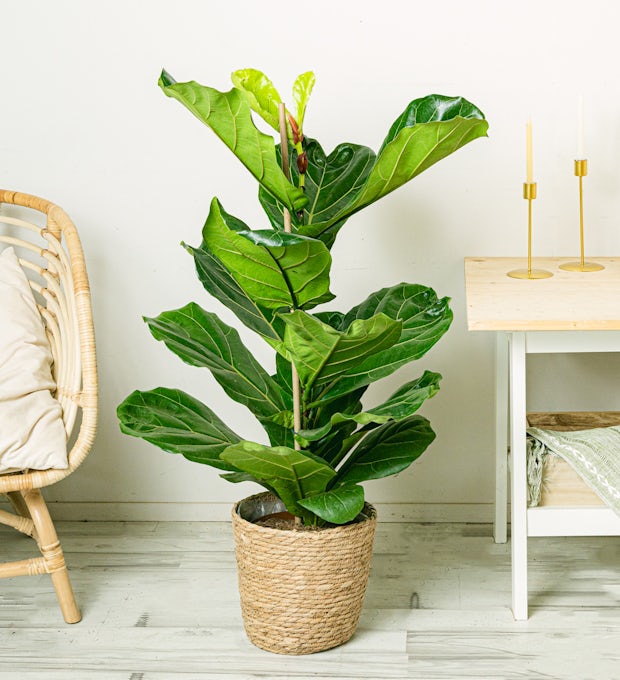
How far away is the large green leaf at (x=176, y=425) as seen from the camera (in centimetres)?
167

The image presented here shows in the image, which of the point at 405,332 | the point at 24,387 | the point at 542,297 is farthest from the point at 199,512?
the point at 542,297

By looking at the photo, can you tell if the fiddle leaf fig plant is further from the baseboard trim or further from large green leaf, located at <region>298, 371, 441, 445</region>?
the baseboard trim

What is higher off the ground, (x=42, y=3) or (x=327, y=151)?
(x=42, y=3)

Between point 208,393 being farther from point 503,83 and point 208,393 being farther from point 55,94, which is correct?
point 503,83

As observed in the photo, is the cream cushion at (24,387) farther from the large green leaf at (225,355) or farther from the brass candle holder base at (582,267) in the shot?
the brass candle holder base at (582,267)

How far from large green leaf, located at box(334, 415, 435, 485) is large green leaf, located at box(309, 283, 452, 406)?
0.51 feet

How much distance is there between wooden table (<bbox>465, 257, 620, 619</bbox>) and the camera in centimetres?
166

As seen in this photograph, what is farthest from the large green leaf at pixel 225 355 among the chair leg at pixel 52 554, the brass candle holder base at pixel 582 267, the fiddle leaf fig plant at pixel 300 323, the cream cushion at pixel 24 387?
the brass candle holder base at pixel 582 267

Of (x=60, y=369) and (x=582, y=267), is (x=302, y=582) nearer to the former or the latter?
(x=60, y=369)

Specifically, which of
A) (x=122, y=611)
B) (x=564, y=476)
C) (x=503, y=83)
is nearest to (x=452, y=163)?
(x=503, y=83)

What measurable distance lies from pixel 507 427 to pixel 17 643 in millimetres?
1126

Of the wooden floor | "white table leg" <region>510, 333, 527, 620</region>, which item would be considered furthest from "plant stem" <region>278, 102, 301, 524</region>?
"white table leg" <region>510, 333, 527, 620</region>

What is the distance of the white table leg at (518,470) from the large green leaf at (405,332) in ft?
0.52

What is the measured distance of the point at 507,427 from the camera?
2215 mm
